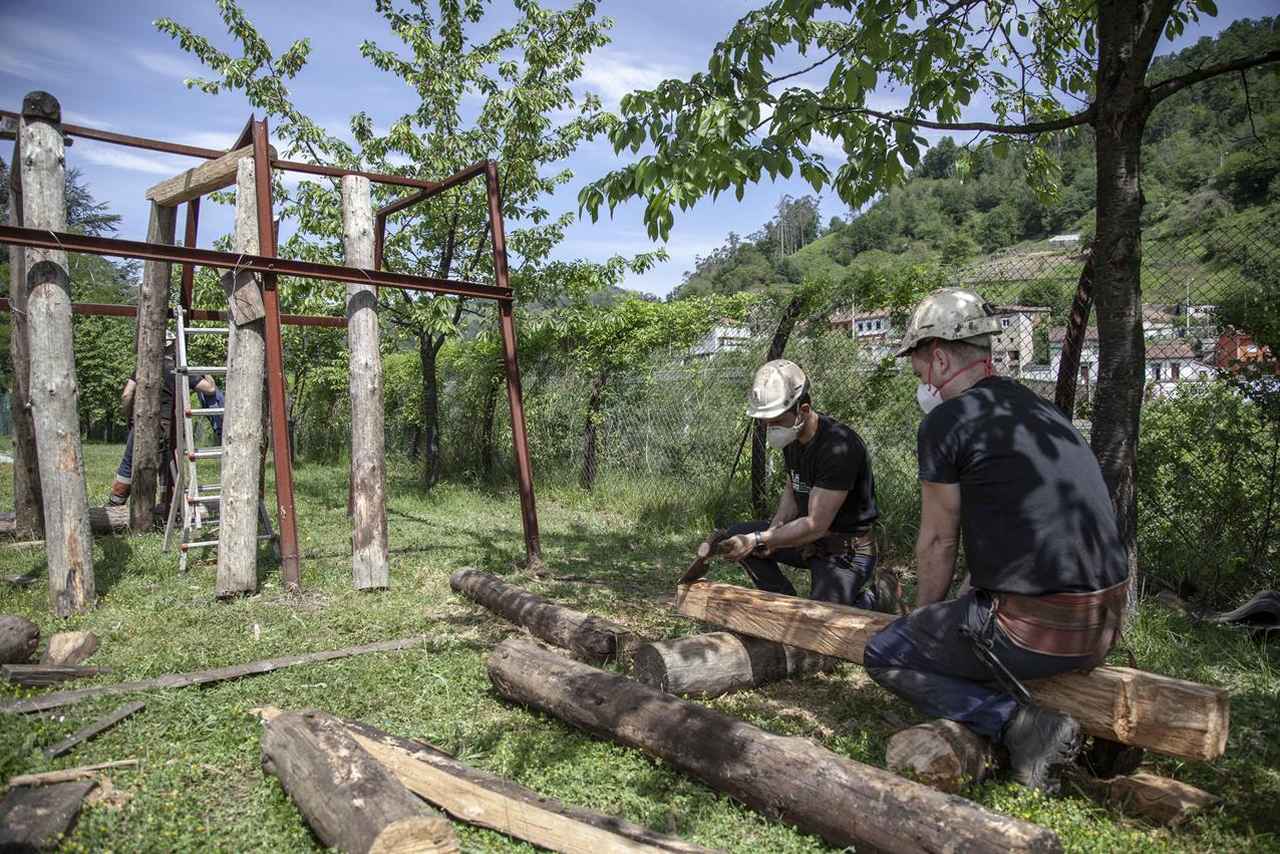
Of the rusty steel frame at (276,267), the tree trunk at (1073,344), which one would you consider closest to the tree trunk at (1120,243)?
the tree trunk at (1073,344)

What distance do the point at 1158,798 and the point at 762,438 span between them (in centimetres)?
522

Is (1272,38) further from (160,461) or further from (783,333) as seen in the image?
(160,461)

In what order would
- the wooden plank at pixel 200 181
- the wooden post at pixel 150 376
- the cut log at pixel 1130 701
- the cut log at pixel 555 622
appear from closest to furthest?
the cut log at pixel 1130 701 < the cut log at pixel 555 622 < the wooden plank at pixel 200 181 < the wooden post at pixel 150 376

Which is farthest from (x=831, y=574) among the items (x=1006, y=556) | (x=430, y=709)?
(x=430, y=709)

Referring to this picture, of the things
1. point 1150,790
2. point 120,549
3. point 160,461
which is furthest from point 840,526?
point 160,461

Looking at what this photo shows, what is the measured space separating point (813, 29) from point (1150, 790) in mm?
4964

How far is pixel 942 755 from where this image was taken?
9.45 feet

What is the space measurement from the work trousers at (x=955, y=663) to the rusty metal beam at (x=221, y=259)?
470cm

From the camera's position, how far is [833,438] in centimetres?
435

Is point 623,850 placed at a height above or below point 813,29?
below

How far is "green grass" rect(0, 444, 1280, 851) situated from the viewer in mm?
2807

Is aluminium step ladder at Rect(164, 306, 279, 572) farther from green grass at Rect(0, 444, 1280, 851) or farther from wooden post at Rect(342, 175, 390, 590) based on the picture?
wooden post at Rect(342, 175, 390, 590)

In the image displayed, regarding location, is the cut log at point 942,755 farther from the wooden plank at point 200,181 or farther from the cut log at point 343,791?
the wooden plank at point 200,181

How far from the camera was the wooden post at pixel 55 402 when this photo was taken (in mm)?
5402
